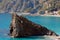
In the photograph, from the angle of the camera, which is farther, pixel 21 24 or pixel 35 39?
pixel 21 24

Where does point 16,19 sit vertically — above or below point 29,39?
above

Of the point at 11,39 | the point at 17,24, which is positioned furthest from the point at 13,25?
the point at 11,39

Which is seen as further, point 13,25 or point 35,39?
point 13,25

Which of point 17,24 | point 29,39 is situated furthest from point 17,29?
point 29,39

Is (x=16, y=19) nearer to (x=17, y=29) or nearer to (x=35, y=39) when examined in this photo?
(x=17, y=29)

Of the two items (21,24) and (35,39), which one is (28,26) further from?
(35,39)

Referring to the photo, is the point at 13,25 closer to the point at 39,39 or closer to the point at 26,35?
the point at 26,35

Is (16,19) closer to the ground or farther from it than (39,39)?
farther from it
